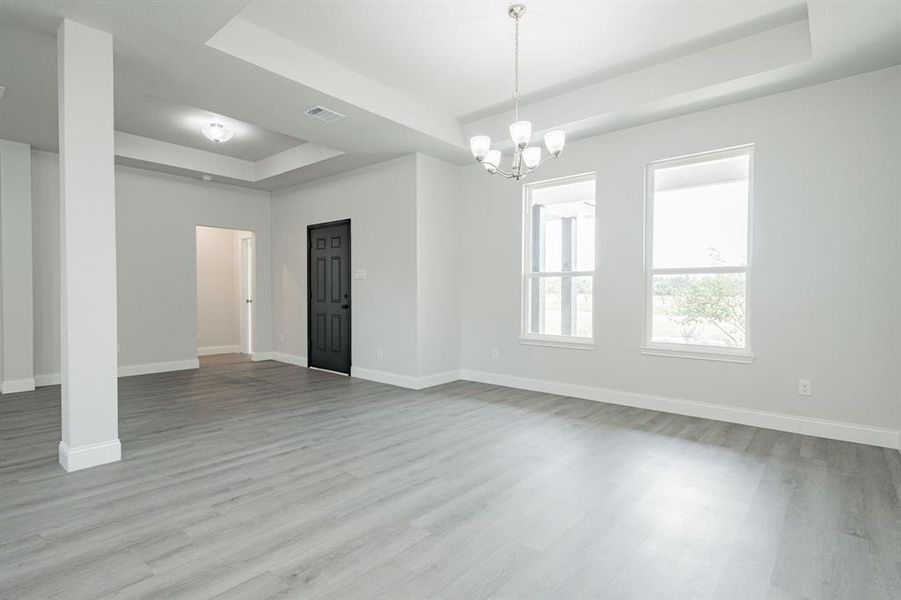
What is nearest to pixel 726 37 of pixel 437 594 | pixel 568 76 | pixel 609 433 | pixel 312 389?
pixel 568 76

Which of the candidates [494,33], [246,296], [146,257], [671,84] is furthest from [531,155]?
[246,296]

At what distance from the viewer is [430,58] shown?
3.98 metres

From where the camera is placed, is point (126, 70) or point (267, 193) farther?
point (267, 193)

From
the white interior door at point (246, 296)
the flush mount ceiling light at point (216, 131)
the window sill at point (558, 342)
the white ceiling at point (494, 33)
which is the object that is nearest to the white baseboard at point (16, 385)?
the white interior door at point (246, 296)

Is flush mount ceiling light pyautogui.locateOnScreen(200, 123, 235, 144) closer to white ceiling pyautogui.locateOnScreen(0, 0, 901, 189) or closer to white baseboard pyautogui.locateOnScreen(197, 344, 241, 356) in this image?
white ceiling pyautogui.locateOnScreen(0, 0, 901, 189)

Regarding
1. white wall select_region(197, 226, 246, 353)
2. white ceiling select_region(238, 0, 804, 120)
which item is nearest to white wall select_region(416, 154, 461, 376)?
white ceiling select_region(238, 0, 804, 120)

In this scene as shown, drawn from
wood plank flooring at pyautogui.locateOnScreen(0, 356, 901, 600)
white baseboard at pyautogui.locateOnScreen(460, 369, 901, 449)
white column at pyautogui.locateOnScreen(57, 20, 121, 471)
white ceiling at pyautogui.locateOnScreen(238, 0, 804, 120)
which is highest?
white ceiling at pyautogui.locateOnScreen(238, 0, 804, 120)

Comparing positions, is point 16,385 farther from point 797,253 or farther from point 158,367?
point 797,253

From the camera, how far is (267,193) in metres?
8.07

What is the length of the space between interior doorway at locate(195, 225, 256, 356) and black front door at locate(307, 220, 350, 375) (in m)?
2.10

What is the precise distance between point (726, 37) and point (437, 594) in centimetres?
434

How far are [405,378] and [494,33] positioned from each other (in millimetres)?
3881

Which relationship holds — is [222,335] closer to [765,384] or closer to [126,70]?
[126,70]

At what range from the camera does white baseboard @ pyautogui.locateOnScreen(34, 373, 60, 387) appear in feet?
18.8
